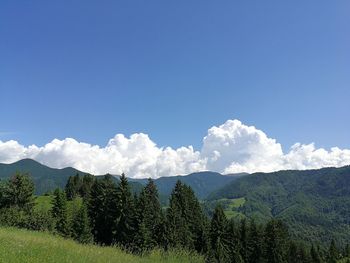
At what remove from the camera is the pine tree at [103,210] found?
8419cm

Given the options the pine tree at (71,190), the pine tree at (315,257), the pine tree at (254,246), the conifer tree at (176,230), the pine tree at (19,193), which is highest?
the pine tree at (71,190)

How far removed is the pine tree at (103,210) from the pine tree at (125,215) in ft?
4.58

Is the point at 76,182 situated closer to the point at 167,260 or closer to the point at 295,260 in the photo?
the point at 295,260

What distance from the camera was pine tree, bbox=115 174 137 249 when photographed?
79.6 m

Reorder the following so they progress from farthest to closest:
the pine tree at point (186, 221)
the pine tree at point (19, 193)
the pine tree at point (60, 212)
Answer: the pine tree at point (19, 193), the pine tree at point (60, 212), the pine tree at point (186, 221)

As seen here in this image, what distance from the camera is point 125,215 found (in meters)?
81.2

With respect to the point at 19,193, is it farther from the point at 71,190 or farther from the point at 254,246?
the point at 254,246

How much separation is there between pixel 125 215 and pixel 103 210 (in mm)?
8741

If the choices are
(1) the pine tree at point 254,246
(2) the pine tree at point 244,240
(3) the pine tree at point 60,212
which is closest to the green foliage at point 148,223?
(3) the pine tree at point 60,212

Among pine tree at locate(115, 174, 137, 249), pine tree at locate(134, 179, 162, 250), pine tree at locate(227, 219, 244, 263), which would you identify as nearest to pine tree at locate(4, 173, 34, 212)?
pine tree at locate(115, 174, 137, 249)

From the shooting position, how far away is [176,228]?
7744 cm

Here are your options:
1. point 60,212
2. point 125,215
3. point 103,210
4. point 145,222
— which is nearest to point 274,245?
point 145,222

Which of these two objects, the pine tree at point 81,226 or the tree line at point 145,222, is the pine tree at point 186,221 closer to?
the tree line at point 145,222

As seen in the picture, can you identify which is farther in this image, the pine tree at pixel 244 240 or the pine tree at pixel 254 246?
the pine tree at pixel 254 246
